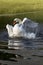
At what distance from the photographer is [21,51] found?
39.9 feet

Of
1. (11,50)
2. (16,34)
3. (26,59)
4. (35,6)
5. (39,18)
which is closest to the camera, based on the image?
(26,59)

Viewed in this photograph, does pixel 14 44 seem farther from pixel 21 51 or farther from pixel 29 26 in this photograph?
pixel 29 26

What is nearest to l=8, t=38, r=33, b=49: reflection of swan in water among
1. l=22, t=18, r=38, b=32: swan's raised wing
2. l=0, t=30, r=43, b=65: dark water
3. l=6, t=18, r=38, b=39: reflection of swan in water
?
l=0, t=30, r=43, b=65: dark water

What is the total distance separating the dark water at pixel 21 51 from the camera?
34.9 ft

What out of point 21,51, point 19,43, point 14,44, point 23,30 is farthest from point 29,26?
point 21,51

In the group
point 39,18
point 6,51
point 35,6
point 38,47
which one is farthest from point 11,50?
point 35,6

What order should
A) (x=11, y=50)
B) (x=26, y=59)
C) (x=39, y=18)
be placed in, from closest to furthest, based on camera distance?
(x=26, y=59), (x=11, y=50), (x=39, y=18)

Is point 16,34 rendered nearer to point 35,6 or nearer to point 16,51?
point 16,51

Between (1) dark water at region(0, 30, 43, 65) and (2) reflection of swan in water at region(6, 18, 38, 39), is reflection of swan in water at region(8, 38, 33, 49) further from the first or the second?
(2) reflection of swan in water at region(6, 18, 38, 39)

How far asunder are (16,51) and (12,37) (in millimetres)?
3922

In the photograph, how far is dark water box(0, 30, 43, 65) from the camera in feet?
34.9

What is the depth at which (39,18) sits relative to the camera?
23.4 metres

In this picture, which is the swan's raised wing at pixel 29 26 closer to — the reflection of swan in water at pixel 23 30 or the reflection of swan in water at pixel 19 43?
the reflection of swan in water at pixel 23 30

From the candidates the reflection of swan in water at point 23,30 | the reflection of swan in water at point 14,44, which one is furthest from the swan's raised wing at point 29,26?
the reflection of swan in water at point 14,44
